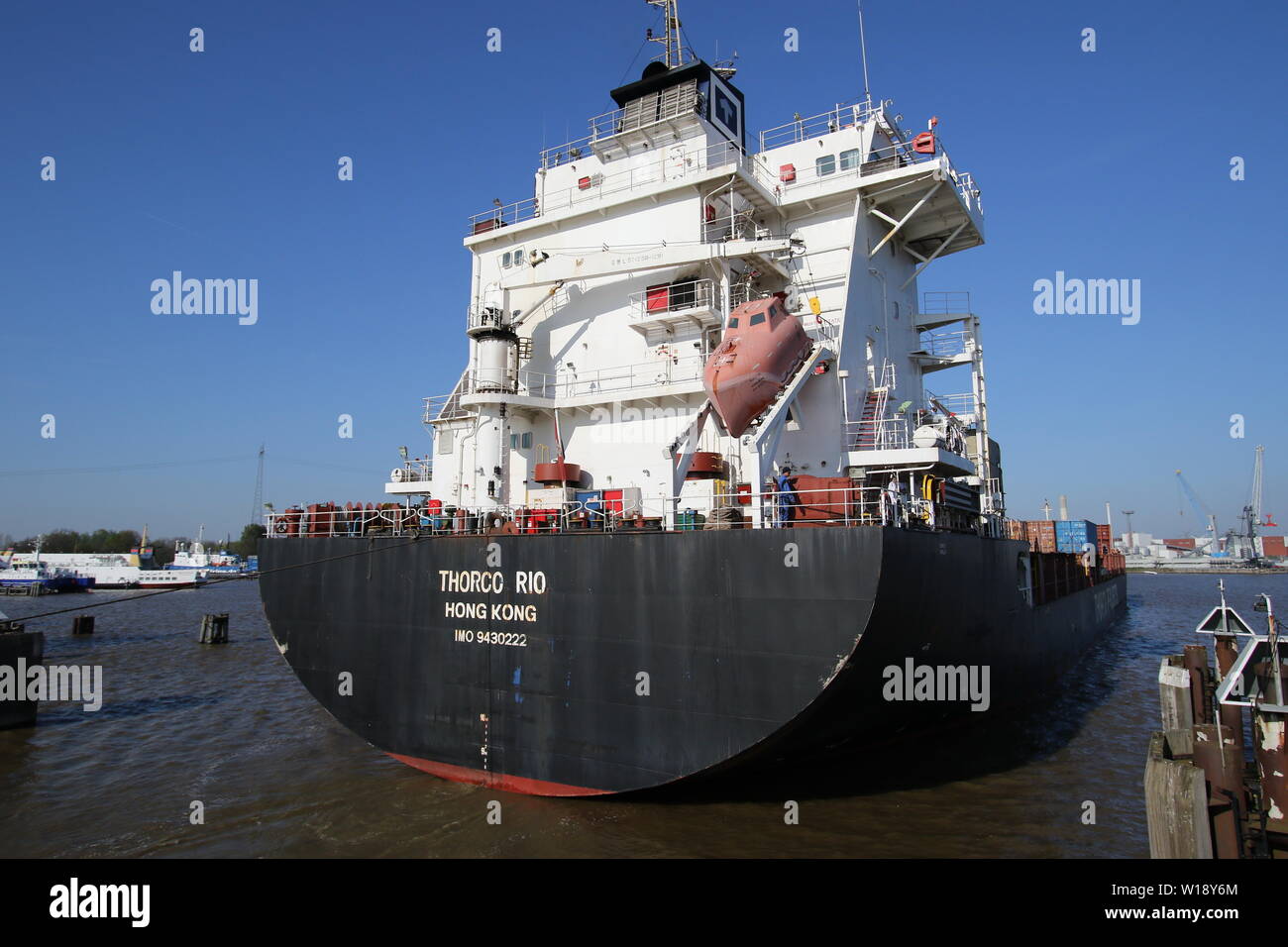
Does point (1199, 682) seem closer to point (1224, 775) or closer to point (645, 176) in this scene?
point (1224, 775)

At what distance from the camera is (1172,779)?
700cm

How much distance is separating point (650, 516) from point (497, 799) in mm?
5481

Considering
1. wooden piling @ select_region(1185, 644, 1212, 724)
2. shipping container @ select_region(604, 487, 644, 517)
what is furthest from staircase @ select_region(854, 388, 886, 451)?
wooden piling @ select_region(1185, 644, 1212, 724)

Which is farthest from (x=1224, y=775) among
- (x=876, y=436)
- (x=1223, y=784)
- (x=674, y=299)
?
(x=674, y=299)

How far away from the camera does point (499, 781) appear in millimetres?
11656

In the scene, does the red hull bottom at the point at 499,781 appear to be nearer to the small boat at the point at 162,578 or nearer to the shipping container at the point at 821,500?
the shipping container at the point at 821,500

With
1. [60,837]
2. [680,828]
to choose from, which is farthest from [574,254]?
[60,837]

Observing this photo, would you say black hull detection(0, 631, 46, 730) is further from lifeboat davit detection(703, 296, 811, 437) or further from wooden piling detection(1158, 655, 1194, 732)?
wooden piling detection(1158, 655, 1194, 732)

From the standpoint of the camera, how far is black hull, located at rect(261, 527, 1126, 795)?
31.7 ft

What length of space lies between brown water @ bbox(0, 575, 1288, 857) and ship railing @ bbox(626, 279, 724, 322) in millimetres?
9450
